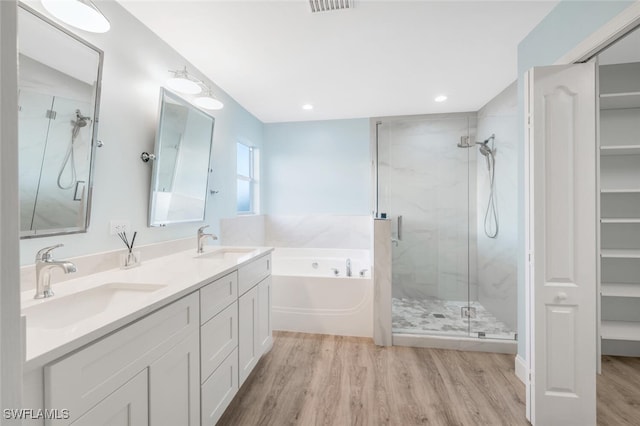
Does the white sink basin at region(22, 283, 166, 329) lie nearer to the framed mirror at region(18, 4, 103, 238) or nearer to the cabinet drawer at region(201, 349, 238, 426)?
the framed mirror at region(18, 4, 103, 238)

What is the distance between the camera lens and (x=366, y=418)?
5.46 feet

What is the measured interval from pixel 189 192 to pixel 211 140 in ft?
1.79

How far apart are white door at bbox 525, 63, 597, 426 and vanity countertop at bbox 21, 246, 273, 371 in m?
1.81

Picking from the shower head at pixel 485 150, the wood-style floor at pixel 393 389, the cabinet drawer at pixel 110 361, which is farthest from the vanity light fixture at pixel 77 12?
the shower head at pixel 485 150

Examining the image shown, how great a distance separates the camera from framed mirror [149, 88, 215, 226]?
1.90 metres

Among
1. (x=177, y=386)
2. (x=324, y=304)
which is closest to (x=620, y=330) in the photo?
(x=324, y=304)

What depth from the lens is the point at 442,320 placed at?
2.85m

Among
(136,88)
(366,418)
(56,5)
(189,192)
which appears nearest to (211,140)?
(189,192)

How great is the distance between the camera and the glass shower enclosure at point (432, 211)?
2918 millimetres

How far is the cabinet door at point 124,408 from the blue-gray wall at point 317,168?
311 centimetres

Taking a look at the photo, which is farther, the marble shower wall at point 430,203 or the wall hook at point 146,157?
the marble shower wall at point 430,203

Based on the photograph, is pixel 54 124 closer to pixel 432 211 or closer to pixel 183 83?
pixel 183 83

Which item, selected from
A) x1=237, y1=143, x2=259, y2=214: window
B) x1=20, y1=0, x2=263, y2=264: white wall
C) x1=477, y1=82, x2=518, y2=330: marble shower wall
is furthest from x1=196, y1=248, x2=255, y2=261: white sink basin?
x1=477, y1=82, x2=518, y2=330: marble shower wall

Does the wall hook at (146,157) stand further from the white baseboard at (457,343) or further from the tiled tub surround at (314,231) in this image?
the white baseboard at (457,343)
